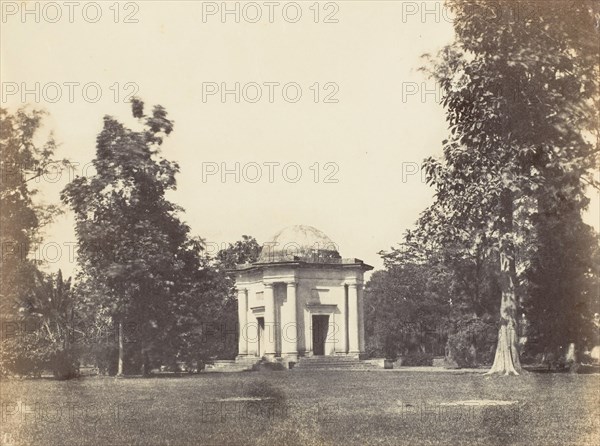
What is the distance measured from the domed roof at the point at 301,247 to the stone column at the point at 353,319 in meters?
2.04

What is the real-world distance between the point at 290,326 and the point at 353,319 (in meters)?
3.78

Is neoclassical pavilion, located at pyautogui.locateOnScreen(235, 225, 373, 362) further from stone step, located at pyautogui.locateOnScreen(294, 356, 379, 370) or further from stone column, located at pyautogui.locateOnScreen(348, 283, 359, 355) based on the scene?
stone step, located at pyautogui.locateOnScreen(294, 356, 379, 370)

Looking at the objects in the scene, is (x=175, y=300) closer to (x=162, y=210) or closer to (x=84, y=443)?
(x=162, y=210)

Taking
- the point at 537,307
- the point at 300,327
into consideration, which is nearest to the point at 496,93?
the point at 537,307

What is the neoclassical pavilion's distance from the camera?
4081cm

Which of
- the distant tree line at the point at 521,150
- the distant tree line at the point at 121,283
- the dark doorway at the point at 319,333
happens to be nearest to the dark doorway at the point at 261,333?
the dark doorway at the point at 319,333

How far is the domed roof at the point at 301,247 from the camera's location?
4194 centimetres

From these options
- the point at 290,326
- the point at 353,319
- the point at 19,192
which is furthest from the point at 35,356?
the point at 353,319

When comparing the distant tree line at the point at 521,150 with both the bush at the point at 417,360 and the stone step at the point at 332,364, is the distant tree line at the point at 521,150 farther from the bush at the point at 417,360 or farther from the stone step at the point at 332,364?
the bush at the point at 417,360

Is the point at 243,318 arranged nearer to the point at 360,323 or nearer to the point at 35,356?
the point at 360,323

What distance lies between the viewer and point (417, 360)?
4969 centimetres

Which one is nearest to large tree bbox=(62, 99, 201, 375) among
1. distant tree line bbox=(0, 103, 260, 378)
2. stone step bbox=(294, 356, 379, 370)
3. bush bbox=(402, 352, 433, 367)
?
distant tree line bbox=(0, 103, 260, 378)

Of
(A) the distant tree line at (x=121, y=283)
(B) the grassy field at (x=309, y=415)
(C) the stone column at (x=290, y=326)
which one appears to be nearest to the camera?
(B) the grassy field at (x=309, y=415)

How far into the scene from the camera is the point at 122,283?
2972 cm
